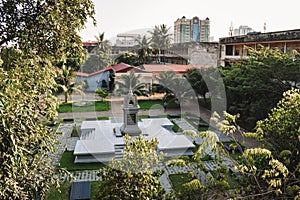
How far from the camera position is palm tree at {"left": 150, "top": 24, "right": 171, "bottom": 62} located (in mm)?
38781

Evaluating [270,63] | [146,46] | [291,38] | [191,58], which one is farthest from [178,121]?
[146,46]

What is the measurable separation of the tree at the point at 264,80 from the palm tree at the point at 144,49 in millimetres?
20249

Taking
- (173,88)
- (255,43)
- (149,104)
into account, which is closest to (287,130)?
(173,88)

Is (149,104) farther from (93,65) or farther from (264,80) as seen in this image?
(93,65)

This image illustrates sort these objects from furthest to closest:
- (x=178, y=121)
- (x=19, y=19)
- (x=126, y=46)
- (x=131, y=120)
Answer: (x=126, y=46), (x=178, y=121), (x=131, y=120), (x=19, y=19)

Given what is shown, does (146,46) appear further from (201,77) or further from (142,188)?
Answer: (142,188)

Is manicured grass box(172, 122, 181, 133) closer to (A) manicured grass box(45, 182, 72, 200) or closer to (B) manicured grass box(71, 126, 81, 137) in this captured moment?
(B) manicured grass box(71, 126, 81, 137)

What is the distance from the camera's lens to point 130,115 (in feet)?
47.5

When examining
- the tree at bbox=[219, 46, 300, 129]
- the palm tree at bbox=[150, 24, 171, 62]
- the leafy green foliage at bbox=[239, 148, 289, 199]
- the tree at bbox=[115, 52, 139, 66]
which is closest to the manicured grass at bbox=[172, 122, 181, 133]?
the tree at bbox=[219, 46, 300, 129]

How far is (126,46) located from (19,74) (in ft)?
126

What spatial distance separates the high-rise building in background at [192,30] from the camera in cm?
5453

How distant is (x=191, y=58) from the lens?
3262 cm

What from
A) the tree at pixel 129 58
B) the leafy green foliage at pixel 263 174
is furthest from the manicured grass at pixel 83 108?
the leafy green foliage at pixel 263 174

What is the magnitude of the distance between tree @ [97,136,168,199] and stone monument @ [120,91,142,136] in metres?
8.32
